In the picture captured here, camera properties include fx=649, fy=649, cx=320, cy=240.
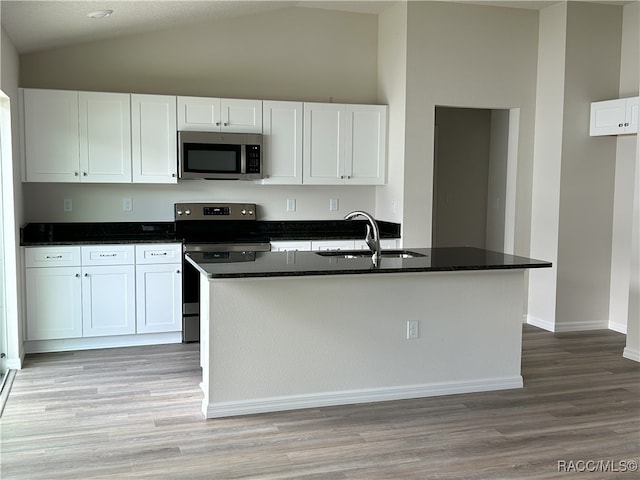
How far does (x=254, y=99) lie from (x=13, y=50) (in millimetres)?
2017

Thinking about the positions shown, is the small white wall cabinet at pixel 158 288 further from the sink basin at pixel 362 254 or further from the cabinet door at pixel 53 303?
the sink basin at pixel 362 254

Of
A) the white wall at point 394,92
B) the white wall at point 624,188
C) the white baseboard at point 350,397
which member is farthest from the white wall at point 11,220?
the white wall at point 624,188

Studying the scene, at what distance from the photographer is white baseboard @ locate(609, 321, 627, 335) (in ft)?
19.3

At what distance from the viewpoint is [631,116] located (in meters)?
5.35

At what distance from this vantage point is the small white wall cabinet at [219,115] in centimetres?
546

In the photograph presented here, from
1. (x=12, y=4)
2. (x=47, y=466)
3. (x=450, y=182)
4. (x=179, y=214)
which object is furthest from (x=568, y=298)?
(x=12, y=4)

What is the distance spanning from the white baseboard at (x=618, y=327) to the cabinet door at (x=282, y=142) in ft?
10.5

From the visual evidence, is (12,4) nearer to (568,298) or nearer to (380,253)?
(380,253)

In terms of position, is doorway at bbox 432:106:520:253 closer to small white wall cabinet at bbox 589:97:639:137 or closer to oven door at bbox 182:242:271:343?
small white wall cabinet at bbox 589:97:639:137

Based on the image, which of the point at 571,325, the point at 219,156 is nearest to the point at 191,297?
the point at 219,156

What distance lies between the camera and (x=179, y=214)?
5766mm

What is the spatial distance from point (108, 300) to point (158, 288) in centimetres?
40

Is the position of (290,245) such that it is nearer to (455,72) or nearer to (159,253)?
(159,253)

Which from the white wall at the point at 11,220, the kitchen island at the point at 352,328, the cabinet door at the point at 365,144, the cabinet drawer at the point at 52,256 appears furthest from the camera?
the cabinet door at the point at 365,144
